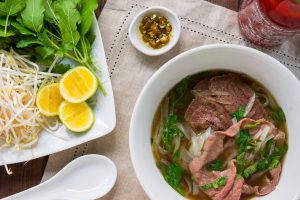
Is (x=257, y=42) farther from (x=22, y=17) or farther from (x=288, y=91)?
(x=22, y=17)

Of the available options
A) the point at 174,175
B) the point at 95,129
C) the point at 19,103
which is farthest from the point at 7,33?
the point at 174,175

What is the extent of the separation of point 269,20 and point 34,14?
1.07 meters

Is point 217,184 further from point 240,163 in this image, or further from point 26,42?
point 26,42

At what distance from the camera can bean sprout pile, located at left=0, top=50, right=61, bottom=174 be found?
206cm

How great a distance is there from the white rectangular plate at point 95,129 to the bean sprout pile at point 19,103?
0.04 metres

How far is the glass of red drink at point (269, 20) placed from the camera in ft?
5.83

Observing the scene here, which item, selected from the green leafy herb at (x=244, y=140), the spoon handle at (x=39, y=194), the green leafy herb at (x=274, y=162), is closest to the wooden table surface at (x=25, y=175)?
the spoon handle at (x=39, y=194)

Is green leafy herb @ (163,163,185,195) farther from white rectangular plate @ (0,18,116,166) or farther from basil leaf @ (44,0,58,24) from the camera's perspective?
basil leaf @ (44,0,58,24)

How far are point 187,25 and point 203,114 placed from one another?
49 cm

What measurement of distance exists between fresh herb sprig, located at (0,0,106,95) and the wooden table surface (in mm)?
507

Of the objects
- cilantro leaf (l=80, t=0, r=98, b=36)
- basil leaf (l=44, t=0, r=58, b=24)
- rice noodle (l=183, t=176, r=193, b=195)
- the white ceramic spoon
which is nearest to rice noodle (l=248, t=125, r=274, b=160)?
rice noodle (l=183, t=176, r=193, b=195)

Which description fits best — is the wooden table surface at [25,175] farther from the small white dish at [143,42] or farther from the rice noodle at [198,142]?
the rice noodle at [198,142]

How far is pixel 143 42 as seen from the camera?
2105 millimetres

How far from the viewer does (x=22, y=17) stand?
197cm
